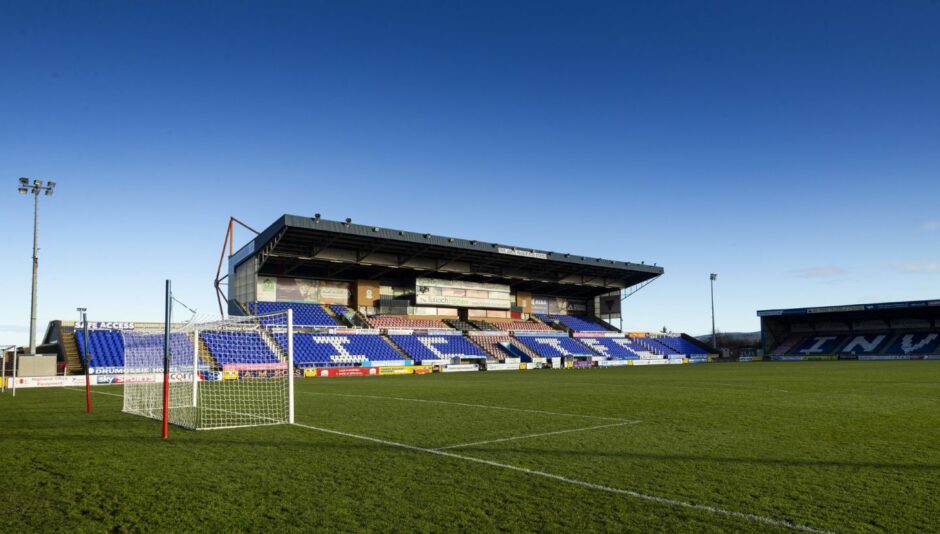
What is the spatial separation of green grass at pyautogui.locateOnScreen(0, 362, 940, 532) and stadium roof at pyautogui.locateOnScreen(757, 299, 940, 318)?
6320cm

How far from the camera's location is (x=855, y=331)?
73875 mm

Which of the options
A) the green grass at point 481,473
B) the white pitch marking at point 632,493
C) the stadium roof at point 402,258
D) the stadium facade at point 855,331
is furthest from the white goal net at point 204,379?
the stadium facade at point 855,331

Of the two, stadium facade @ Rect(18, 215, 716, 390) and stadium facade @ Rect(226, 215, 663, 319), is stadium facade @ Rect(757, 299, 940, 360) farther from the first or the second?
stadium facade @ Rect(226, 215, 663, 319)

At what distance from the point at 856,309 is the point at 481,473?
7535 centimetres

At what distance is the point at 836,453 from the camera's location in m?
8.98

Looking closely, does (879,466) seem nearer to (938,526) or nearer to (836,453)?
(836,453)

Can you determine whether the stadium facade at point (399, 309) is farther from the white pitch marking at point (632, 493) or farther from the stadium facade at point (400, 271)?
the white pitch marking at point (632, 493)

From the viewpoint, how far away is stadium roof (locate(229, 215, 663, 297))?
1849 inches

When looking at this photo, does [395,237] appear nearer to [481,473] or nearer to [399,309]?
[399,309]

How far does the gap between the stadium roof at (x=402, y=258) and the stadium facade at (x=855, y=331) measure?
19.9 metres

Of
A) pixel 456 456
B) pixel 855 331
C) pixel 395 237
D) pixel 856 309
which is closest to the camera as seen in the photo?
pixel 456 456

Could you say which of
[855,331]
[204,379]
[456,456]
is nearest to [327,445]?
[456,456]

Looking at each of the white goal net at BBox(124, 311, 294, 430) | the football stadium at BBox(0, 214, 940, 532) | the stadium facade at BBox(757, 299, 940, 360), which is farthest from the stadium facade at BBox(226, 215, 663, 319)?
the stadium facade at BBox(757, 299, 940, 360)

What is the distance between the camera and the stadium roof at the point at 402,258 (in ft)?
154
